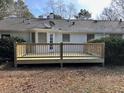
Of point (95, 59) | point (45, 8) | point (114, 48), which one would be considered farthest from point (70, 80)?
point (45, 8)

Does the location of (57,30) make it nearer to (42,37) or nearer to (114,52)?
(42,37)

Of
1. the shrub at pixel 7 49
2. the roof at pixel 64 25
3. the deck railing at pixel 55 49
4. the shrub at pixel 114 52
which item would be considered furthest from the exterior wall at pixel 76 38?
the shrub at pixel 114 52

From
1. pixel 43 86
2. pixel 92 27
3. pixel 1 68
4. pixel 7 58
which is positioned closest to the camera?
pixel 43 86

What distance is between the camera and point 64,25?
89.4 ft

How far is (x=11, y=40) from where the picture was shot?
19359 millimetres

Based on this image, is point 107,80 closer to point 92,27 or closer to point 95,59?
point 95,59

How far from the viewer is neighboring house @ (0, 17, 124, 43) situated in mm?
23688

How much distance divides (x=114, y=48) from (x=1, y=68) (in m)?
7.56

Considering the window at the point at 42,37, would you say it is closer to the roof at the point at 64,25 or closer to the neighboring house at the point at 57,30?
the neighboring house at the point at 57,30

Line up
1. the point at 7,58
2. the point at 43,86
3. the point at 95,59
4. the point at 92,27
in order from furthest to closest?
1. the point at 92,27
2. the point at 7,58
3. the point at 95,59
4. the point at 43,86

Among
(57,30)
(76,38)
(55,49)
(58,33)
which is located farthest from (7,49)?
(76,38)

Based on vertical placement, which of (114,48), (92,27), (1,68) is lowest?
(1,68)

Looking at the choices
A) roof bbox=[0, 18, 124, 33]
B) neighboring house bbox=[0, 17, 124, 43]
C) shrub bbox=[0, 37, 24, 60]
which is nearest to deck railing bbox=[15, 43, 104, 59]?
shrub bbox=[0, 37, 24, 60]

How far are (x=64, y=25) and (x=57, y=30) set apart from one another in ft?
8.61
